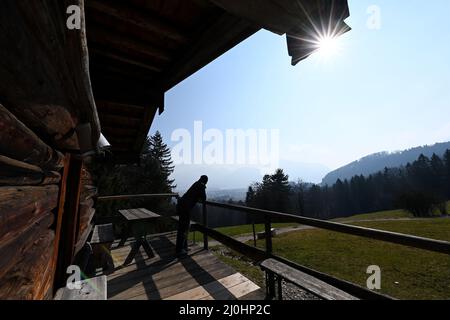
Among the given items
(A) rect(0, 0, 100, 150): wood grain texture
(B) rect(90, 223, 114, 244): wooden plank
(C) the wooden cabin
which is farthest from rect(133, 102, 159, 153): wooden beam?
(B) rect(90, 223, 114, 244): wooden plank

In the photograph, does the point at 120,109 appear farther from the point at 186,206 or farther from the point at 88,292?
the point at 88,292

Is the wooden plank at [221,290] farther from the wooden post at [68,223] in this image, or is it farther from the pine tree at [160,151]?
the pine tree at [160,151]

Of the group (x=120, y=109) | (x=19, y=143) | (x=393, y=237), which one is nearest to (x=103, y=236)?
(x=120, y=109)

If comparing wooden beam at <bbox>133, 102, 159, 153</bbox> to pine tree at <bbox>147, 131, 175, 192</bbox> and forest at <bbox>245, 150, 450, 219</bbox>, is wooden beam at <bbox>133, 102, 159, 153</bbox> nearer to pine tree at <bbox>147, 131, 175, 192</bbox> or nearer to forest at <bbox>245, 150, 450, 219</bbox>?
pine tree at <bbox>147, 131, 175, 192</bbox>

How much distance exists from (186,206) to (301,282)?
130 inches

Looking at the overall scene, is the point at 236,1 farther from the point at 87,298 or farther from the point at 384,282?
the point at 384,282

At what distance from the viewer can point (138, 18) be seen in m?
2.18

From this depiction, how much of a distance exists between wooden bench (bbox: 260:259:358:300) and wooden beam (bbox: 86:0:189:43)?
3172 mm

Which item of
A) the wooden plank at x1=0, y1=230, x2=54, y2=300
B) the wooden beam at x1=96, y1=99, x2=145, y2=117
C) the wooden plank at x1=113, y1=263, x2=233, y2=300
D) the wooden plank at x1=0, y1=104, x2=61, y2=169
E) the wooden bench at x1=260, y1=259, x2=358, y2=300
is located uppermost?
the wooden beam at x1=96, y1=99, x2=145, y2=117

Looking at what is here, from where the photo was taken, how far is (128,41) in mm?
2553

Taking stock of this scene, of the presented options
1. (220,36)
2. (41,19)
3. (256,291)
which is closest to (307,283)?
(256,291)

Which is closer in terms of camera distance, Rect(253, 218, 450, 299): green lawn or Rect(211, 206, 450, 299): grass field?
Rect(211, 206, 450, 299): grass field

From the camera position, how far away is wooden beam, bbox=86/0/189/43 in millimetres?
2035

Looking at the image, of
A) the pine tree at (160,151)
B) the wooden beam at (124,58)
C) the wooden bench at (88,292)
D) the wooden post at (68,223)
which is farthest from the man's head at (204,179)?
the pine tree at (160,151)
